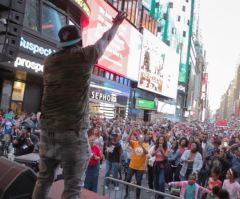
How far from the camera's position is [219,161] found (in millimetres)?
10656

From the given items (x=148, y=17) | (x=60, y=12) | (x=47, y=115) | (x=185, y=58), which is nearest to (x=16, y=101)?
(x=60, y=12)

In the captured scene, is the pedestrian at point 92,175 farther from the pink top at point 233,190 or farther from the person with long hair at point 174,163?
the person with long hair at point 174,163

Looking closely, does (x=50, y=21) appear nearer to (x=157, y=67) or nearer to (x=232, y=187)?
(x=232, y=187)

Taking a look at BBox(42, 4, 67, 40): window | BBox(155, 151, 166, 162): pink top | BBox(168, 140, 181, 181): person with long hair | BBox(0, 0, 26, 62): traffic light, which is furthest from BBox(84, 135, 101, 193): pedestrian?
BBox(42, 4, 67, 40): window

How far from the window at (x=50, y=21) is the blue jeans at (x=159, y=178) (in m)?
13.3

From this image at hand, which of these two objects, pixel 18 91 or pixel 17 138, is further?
pixel 18 91

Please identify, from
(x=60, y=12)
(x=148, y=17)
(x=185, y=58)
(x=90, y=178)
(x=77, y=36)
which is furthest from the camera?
(x=185, y=58)

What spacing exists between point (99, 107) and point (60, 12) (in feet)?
42.8

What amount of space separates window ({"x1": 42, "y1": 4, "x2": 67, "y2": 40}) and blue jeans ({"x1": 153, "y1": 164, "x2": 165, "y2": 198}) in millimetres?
13291

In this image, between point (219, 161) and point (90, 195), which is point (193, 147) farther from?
point (90, 195)

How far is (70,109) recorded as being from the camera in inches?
118

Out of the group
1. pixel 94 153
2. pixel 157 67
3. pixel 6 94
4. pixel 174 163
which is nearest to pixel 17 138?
pixel 94 153

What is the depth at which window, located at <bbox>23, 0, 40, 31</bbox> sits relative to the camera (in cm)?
1958

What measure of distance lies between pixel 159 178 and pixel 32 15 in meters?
13.5
